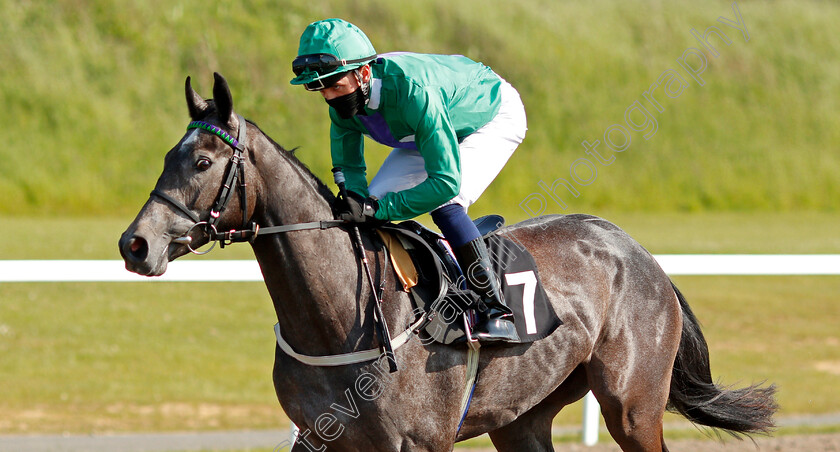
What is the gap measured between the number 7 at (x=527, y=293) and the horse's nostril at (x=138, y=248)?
1.23m

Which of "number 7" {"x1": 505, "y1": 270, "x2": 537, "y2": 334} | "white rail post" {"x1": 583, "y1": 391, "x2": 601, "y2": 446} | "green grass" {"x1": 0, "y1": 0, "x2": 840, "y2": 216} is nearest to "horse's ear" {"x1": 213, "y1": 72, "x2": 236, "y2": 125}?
"number 7" {"x1": 505, "y1": 270, "x2": 537, "y2": 334}

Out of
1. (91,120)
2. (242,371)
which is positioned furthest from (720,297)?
(91,120)

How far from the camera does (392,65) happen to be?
276cm

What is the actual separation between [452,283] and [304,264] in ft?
1.68

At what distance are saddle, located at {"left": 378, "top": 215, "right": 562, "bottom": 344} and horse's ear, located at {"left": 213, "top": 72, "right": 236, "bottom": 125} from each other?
0.64 m

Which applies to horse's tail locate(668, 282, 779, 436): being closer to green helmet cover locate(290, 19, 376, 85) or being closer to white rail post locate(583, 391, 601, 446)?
white rail post locate(583, 391, 601, 446)

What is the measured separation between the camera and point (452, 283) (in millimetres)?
2875

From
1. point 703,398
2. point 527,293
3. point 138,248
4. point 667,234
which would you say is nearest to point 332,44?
point 138,248

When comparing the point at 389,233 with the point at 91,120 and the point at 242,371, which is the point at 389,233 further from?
the point at 91,120

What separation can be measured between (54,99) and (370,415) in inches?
719

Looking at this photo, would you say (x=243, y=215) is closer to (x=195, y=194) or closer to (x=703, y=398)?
(x=195, y=194)

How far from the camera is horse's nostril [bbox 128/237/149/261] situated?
88.8 inches

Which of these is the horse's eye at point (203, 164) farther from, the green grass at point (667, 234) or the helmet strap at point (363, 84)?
the green grass at point (667, 234)

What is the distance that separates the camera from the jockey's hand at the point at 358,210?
2.69 m
